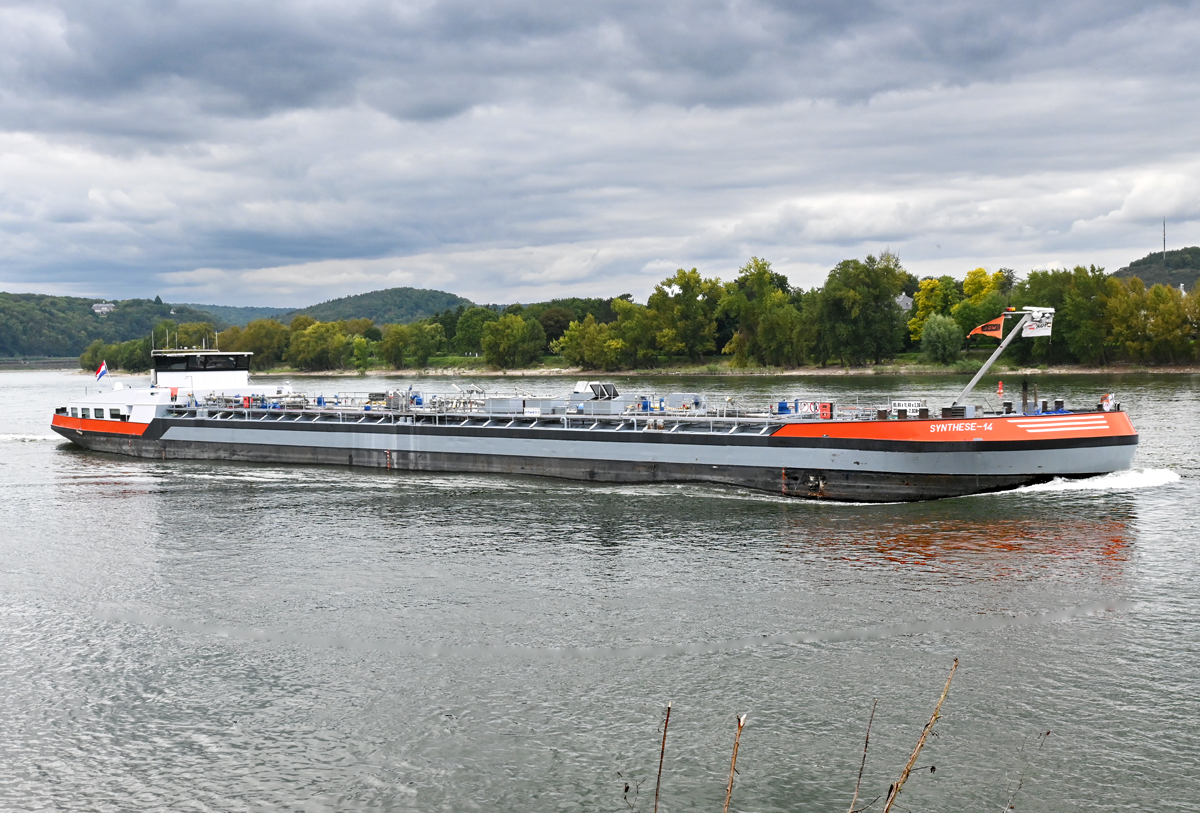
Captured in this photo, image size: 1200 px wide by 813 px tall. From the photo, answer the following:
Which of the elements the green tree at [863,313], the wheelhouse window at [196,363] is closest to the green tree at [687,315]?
the green tree at [863,313]

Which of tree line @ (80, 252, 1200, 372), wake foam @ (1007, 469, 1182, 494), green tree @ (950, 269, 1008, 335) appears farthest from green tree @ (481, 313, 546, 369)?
wake foam @ (1007, 469, 1182, 494)

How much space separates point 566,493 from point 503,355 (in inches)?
5531

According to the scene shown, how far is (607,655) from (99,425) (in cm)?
4649

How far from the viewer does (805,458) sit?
112 feet

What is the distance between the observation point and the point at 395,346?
190 metres

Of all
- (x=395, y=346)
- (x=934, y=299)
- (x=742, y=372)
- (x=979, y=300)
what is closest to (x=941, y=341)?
(x=979, y=300)

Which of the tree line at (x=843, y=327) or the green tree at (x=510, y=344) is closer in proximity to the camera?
the tree line at (x=843, y=327)

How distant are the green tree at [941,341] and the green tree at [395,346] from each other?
107174mm

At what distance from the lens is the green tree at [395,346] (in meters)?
190

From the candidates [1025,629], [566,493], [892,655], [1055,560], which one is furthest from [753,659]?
[566,493]

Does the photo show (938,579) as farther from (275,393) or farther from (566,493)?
(275,393)

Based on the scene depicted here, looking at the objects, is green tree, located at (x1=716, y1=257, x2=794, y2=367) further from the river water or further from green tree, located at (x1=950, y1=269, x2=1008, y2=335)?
the river water

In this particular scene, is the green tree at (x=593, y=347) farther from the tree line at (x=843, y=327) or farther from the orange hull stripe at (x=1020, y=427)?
the orange hull stripe at (x=1020, y=427)

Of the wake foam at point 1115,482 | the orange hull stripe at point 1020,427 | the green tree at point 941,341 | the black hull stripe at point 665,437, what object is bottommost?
the wake foam at point 1115,482
